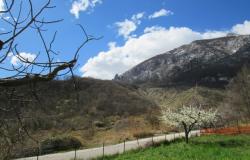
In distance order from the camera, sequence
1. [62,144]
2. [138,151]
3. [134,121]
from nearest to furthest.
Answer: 1. [138,151]
2. [62,144]
3. [134,121]

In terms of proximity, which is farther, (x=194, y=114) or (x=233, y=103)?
(x=233, y=103)

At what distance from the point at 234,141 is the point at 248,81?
152 feet

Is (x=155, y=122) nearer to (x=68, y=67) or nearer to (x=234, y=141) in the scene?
(x=234, y=141)

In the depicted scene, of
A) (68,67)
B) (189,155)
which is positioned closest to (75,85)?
(68,67)

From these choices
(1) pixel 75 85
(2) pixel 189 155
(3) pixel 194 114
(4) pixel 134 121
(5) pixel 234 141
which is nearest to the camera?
(1) pixel 75 85

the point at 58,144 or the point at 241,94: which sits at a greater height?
the point at 241,94

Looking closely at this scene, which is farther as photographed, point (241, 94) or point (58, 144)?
point (241, 94)

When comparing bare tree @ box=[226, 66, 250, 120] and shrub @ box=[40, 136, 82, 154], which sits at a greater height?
bare tree @ box=[226, 66, 250, 120]

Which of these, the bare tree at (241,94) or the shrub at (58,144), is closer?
the shrub at (58,144)

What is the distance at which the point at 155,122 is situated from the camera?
262 feet

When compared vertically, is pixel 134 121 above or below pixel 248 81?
below

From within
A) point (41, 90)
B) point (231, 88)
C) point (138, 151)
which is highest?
point (231, 88)

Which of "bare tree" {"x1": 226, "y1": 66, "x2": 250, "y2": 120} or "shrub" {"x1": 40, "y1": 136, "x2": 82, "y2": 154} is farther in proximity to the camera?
"bare tree" {"x1": 226, "y1": 66, "x2": 250, "y2": 120}

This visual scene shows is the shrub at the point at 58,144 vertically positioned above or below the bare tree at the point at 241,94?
below
